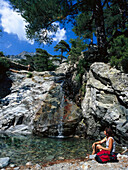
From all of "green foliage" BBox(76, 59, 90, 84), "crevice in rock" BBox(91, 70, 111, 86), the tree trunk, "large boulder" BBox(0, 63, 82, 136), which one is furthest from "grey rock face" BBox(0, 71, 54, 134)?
the tree trunk

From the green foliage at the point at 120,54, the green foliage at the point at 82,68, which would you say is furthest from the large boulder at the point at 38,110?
the green foliage at the point at 120,54

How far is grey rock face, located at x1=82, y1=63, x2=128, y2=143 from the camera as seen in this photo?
6.64 metres

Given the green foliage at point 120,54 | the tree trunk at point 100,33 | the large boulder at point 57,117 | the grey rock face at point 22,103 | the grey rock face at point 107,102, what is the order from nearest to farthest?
1. the grey rock face at point 107,102
2. the green foliage at point 120,54
3. the large boulder at point 57,117
4. the grey rock face at point 22,103
5. the tree trunk at point 100,33

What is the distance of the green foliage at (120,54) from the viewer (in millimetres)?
7911

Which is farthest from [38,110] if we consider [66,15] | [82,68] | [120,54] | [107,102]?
[66,15]

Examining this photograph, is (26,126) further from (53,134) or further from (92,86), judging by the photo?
(92,86)

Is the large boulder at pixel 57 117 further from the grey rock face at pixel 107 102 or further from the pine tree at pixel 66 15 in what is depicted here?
the pine tree at pixel 66 15

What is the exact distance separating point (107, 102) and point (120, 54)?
423 centimetres

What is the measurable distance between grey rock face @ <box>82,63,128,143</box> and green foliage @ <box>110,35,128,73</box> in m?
0.50

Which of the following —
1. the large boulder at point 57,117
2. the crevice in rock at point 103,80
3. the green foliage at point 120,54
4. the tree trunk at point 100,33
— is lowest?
the large boulder at point 57,117

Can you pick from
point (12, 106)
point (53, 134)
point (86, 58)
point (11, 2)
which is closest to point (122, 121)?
point (53, 134)

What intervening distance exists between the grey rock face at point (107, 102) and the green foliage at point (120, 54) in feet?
1.66

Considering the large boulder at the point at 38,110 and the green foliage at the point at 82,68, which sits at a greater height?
the green foliage at the point at 82,68

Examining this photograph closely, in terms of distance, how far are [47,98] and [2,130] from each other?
220 inches
